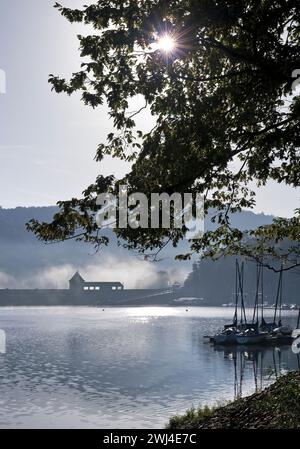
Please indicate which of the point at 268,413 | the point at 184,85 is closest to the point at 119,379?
the point at 268,413

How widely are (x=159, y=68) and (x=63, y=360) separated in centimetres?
5986

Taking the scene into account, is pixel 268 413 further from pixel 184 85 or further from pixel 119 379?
pixel 119 379

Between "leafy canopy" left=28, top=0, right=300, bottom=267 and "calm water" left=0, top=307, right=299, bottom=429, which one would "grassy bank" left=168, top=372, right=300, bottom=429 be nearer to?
"calm water" left=0, top=307, right=299, bottom=429

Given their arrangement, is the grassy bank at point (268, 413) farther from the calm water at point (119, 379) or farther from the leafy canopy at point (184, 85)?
the leafy canopy at point (184, 85)

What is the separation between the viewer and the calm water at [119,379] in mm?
36625

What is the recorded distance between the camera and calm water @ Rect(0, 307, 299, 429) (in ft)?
120

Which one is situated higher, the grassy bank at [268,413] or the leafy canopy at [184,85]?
the leafy canopy at [184,85]

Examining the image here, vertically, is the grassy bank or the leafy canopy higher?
the leafy canopy

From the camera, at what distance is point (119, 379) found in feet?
175

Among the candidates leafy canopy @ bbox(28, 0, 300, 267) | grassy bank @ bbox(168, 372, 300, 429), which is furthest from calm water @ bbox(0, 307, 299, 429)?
leafy canopy @ bbox(28, 0, 300, 267)

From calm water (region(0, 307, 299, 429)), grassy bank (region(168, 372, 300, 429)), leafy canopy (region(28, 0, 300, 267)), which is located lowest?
calm water (region(0, 307, 299, 429))

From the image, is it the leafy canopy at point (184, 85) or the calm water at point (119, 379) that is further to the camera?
the calm water at point (119, 379)

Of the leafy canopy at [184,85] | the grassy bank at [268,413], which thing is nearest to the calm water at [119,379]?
the grassy bank at [268,413]

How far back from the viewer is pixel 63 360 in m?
69.3
